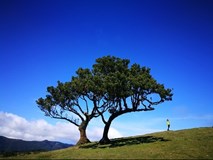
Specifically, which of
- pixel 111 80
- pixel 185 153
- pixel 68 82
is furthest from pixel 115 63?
pixel 185 153

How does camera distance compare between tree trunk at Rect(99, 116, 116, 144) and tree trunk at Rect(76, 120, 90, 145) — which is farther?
tree trunk at Rect(76, 120, 90, 145)

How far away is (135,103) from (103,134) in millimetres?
10242

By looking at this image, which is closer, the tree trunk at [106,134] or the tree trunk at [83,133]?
the tree trunk at [106,134]

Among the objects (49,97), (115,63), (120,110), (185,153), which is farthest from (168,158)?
(49,97)

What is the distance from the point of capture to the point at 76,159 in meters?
32.1

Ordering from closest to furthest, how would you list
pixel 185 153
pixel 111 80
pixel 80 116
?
pixel 185 153, pixel 111 80, pixel 80 116

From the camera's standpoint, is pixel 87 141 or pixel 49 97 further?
pixel 49 97

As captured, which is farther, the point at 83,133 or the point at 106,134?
the point at 83,133

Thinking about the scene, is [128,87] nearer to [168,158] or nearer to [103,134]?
[103,134]

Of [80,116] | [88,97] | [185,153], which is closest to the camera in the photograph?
[185,153]

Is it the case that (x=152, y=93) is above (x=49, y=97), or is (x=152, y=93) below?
below

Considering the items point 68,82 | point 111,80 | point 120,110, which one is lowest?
point 120,110

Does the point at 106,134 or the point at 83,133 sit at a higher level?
the point at 83,133

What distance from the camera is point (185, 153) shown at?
34.8 metres
